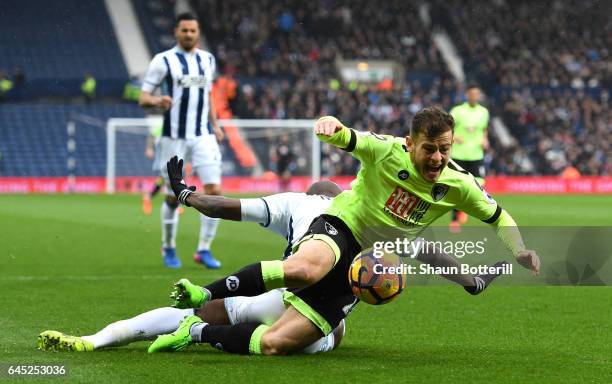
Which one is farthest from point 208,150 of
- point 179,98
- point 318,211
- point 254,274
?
point 254,274

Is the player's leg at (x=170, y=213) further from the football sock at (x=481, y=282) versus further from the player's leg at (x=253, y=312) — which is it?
the football sock at (x=481, y=282)

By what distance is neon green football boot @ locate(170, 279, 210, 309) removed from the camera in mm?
5496

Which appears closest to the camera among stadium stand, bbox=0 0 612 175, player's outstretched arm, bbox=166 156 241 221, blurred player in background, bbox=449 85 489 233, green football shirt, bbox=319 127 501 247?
green football shirt, bbox=319 127 501 247

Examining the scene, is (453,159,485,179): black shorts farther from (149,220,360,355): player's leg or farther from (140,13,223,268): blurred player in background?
(149,220,360,355): player's leg

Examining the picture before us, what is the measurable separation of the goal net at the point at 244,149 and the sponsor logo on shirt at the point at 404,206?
84.0 feet

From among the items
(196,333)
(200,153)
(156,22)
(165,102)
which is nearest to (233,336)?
(196,333)

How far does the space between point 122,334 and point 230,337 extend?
609mm

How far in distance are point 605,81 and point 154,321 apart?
115 ft

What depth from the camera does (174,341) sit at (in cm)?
605

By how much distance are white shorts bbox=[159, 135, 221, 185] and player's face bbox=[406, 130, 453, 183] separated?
554 centimetres

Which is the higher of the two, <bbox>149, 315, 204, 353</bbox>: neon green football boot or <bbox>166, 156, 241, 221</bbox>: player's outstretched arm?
<bbox>166, 156, 241, 221</bbox>: player's outstretched arm

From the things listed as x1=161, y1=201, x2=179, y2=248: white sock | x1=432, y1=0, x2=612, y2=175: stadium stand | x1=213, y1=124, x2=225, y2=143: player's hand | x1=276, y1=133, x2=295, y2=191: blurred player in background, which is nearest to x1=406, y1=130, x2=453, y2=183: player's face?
x1=213, y1=124, x2=225, y2=143: player's hand

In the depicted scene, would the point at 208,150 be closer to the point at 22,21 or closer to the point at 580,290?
the point at 580,290

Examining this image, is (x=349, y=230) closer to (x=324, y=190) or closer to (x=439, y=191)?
(x=439, y=191)
